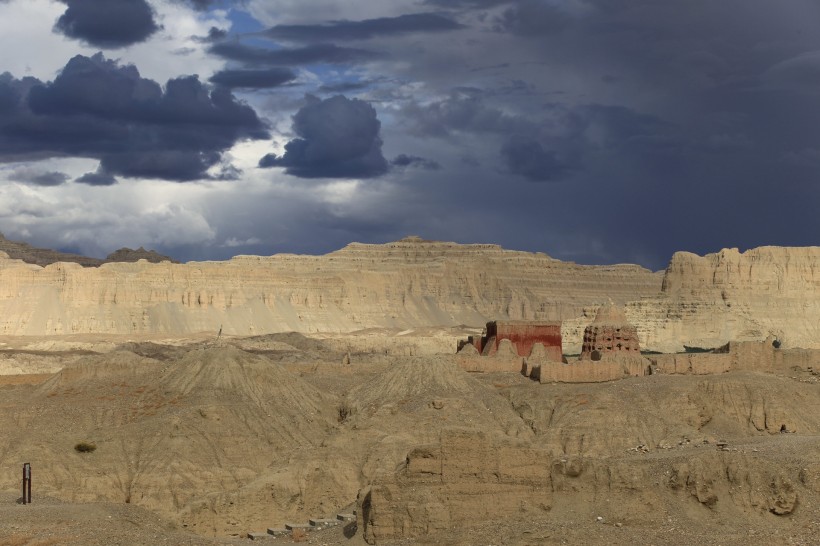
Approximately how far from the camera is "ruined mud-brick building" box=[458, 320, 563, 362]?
318 ft

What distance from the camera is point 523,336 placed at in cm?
9862

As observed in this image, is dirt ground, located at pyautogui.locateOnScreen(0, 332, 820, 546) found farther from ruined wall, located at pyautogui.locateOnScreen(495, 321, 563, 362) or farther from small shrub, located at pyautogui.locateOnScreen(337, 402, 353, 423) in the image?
ruined wall, located at pyautogui.locateOnScreen(495, 321, 563, 362)

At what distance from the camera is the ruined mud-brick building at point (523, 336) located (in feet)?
318

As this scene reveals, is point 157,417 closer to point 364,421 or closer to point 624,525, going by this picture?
point 364,421

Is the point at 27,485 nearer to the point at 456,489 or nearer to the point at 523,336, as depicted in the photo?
the point at 456,489

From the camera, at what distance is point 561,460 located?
43.9 m

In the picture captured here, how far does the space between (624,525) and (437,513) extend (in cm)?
531

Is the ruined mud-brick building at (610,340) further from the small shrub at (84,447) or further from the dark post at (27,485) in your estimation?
the dark post at (27,485)

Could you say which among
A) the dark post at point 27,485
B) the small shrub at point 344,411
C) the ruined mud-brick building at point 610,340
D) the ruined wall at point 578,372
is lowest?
the dark post at point 27,485

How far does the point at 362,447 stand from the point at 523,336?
1540 inches

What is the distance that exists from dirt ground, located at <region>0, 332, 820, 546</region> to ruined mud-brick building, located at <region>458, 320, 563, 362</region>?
27.0ft

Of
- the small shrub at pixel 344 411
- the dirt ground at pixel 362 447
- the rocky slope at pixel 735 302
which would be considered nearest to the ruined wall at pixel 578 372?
the dirt ground at pixel 362 447

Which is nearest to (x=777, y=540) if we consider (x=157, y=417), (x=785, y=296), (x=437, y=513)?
(x=437, y=513)

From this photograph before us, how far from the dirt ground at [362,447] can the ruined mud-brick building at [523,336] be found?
323 inches
